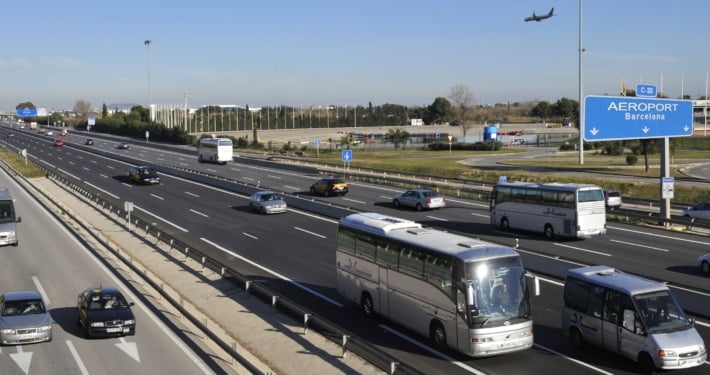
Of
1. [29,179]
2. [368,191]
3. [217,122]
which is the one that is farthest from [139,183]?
[217,122]

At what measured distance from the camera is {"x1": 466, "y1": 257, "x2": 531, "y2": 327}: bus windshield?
15.9 metres

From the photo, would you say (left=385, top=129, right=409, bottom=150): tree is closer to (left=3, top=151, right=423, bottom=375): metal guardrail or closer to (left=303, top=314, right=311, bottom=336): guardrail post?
(left=3, top=151, right=423, bottom=375): metal guardrail

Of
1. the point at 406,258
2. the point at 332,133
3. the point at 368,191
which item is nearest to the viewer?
the point at 406,258

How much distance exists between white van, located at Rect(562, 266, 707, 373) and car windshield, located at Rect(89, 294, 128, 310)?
12.0 m

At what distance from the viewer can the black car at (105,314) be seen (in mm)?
18641

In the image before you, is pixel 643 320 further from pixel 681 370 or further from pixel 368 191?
pixel 368 191

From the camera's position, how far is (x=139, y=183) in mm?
61344

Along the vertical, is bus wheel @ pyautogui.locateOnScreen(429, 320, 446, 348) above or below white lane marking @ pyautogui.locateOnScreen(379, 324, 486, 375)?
above

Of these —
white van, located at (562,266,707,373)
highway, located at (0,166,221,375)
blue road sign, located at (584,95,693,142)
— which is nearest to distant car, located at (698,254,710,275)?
blue road sign, located at (584,95,693,142)

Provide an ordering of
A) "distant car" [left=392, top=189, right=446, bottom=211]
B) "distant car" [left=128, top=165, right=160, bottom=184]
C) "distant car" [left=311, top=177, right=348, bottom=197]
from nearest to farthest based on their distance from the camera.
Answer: "distant car" [left=392, top=189, right=446, bottom=211] → "distant car" [left=311, top=177, right=348, bottom=197] → "distant car" [left=128, top=165, right=160, bottom=184]

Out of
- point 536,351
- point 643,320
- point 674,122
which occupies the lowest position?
point 536,351

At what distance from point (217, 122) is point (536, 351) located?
169440mm

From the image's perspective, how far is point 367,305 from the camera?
2058 cm

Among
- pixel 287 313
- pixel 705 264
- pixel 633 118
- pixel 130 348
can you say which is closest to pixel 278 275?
pixel 287 313
